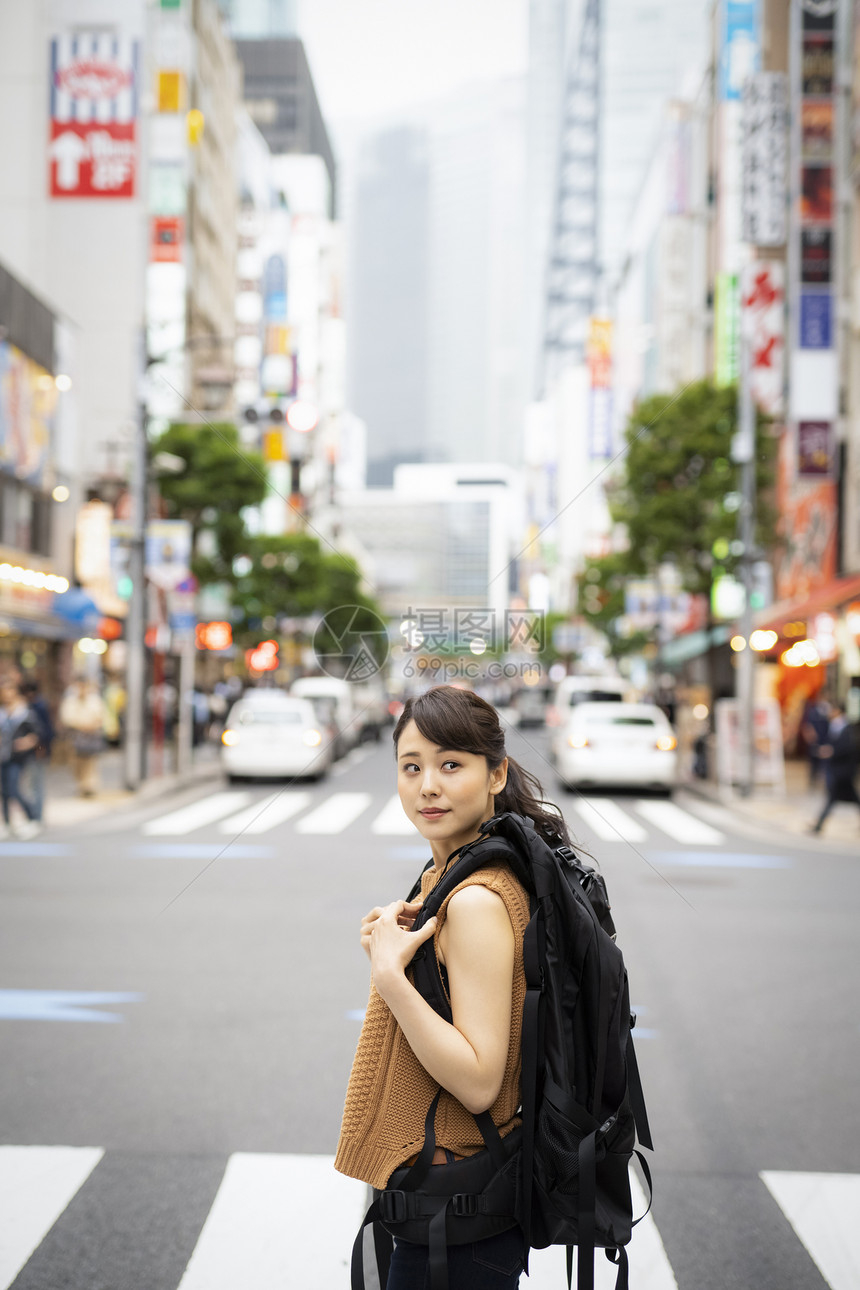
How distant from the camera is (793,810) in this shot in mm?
16188

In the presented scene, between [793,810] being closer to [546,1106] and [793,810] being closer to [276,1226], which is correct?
[276,1226]

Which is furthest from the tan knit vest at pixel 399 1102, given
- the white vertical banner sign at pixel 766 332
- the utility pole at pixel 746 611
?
the white vertical banner sign at pixel 766 332

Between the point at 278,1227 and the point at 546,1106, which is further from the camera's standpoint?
the point at 278,1227

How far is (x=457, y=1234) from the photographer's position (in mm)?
1905

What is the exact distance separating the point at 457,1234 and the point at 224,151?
5537cm

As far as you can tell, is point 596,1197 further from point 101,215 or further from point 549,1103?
point 101,215

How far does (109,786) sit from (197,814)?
4958mm

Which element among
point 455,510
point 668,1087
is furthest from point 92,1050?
point 455,510

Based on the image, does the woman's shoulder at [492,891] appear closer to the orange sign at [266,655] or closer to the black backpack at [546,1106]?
the black backpack at [546,1106]

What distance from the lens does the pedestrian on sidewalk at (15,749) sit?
40.5 feet

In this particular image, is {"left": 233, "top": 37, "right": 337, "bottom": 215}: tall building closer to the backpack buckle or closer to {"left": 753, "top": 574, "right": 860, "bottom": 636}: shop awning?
{"left": 753, "top": 574, "right": 860, "bottom": 636}: shop awning

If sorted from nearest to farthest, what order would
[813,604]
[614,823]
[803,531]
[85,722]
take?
[614,823] < [85,722] < [813,604] < [803,531]

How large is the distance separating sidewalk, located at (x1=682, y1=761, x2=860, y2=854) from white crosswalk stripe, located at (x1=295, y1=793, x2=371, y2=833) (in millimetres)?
5391

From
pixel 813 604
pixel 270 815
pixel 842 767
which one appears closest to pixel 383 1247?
pixel 842 767
